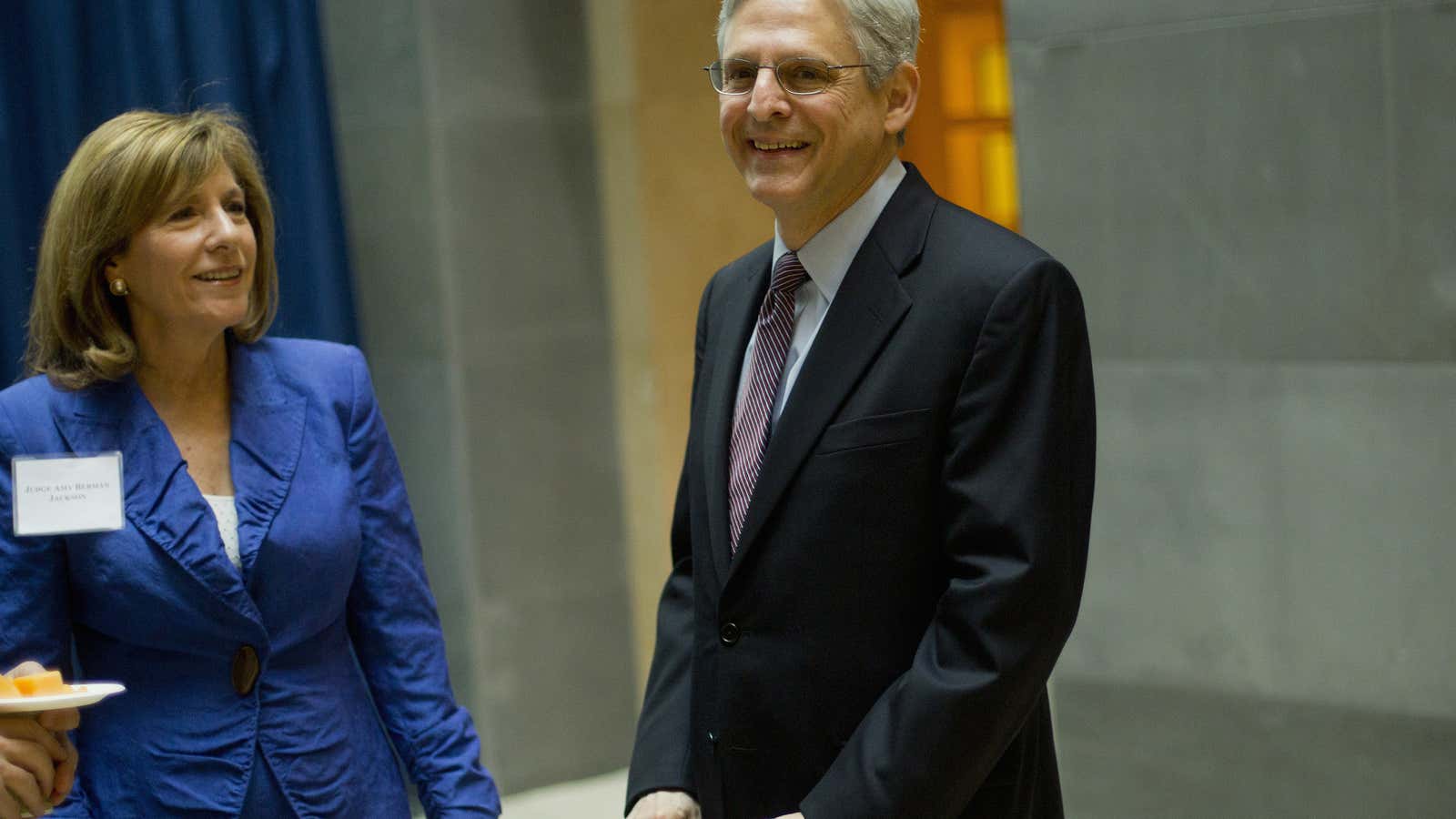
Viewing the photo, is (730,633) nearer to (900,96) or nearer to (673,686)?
(673,686)

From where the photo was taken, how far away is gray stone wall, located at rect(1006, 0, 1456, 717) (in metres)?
2.74

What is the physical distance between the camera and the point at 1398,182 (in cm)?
273

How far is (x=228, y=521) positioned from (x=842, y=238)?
39.9 inches

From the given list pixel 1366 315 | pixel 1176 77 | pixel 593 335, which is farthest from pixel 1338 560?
pixel 593 335

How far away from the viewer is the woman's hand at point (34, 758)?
1982mm

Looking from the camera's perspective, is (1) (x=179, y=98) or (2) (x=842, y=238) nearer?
(2) (x=842, y=238)

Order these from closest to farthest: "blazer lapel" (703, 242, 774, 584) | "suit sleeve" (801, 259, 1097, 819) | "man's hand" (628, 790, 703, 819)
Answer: "suit sleeve" (801, 259, 1097, 819)
"blazer lapel" (703, 242, 774, 584)
"man's hand" (628, 790, 703, 819)

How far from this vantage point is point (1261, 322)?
9.57ft

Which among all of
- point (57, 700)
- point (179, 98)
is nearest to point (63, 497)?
point (57, 700)

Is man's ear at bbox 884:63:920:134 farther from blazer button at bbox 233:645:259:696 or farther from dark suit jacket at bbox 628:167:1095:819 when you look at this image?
blazer button at bbox 233:645:259:696

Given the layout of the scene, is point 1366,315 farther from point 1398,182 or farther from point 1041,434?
point 1041,434

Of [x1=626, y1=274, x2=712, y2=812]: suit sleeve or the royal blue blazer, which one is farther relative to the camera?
the royal blue blazer

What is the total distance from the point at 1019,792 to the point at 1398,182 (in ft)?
5.06

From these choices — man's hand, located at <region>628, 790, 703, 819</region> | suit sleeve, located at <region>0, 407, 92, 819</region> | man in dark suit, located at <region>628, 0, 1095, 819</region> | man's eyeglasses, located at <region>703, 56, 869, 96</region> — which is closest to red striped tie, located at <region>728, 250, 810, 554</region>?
man in dark suit, located at <region>628, 0, 1095, 819</region>
